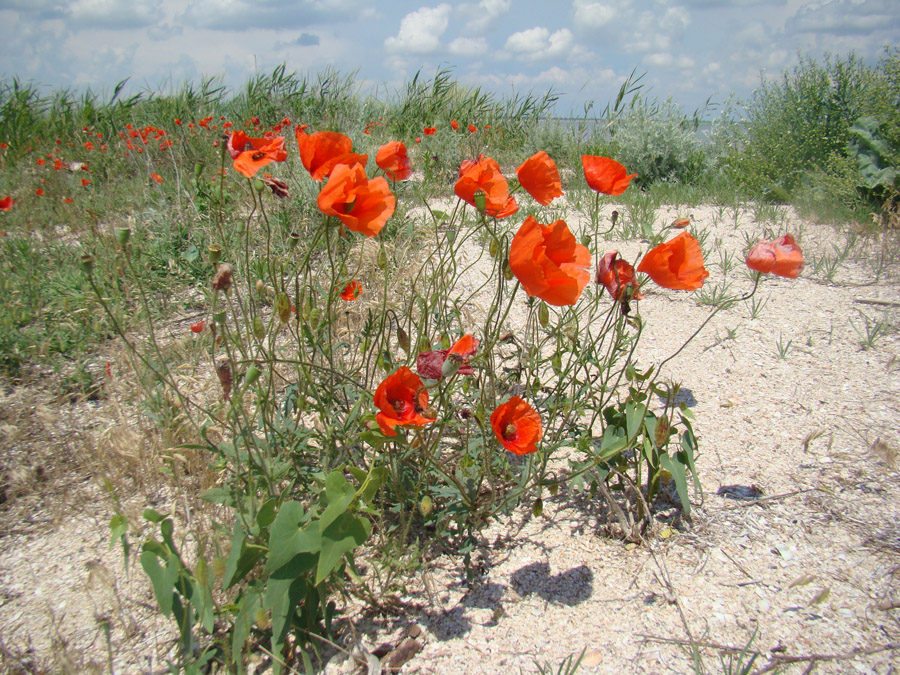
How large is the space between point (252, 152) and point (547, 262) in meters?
0.67

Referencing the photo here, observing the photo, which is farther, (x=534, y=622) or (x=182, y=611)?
(x=534, y=622)

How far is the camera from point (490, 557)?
146 cm

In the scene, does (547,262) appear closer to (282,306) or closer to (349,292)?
(282,306)

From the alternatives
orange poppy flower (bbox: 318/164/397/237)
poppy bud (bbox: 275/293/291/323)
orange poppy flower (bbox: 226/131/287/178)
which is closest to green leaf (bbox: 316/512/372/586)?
poppy bud (bbox: 275/293/291/323)

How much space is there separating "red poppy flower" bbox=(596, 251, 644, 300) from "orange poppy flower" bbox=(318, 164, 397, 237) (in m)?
0.52

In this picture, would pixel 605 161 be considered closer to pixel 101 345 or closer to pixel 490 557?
pixel 490 557

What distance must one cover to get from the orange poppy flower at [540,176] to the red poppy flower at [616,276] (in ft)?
0.70

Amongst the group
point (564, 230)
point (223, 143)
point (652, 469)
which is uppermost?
point (223, 143)

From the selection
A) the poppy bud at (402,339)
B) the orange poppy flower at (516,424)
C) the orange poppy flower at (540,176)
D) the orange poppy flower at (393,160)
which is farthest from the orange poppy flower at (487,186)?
the orange poppy flower at (516,424)

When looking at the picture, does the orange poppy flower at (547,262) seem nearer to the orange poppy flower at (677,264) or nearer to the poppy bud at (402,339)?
the orange poppy flower at (677,264)

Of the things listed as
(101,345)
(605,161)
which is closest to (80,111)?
(101,345)

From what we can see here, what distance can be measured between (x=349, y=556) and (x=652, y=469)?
0.82m

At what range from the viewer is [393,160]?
4.71 feet

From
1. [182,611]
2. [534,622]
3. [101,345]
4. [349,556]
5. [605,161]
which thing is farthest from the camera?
[101,345]
